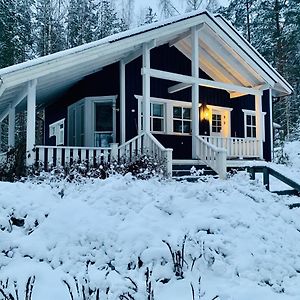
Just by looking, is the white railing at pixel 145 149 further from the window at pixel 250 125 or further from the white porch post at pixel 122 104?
the window at pixel 250 125

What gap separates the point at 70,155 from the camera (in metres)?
9.67

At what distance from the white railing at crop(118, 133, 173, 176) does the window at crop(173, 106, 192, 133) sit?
3.18 m

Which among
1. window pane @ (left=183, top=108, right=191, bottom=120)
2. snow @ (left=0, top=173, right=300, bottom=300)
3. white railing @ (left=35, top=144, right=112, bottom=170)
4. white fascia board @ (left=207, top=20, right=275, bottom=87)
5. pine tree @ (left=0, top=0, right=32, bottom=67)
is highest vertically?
pine tree @ (left=0, top=0, right=32, bottom=67)

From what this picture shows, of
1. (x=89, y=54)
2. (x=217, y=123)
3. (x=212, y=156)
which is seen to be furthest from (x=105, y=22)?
(x=212, y=156)

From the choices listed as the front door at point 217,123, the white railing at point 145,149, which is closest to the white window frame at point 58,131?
the white railing at point 145,149

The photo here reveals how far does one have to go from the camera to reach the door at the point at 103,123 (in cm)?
1256

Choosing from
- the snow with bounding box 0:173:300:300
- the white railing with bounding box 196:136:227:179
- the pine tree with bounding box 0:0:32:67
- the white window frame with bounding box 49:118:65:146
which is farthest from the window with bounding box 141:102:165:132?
the pine tree with bounding box 0:0:32:67

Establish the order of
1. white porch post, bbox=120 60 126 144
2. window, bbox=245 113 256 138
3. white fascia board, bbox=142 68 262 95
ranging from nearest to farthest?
white fascia board, bbox=142 68 262 95 < white porch post, bbox=120 60 126 144 < window, bbox=245 113 256 138

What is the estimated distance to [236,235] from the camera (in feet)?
15.0

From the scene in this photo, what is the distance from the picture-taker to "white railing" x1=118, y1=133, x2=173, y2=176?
9.66 m

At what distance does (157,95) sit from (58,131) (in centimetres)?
517

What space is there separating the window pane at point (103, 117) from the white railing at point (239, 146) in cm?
335

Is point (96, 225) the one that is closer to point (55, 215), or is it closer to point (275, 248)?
point (55, 215)

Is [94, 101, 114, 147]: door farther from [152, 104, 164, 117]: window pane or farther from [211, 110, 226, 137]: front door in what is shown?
[211, 110, 226, 137]: front door
